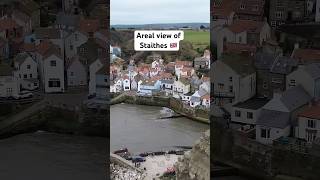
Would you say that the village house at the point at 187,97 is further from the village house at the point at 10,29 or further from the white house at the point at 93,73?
the village house at the point at 10,29

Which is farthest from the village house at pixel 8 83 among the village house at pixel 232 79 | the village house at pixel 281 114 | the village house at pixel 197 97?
the village house at pixel 281 114

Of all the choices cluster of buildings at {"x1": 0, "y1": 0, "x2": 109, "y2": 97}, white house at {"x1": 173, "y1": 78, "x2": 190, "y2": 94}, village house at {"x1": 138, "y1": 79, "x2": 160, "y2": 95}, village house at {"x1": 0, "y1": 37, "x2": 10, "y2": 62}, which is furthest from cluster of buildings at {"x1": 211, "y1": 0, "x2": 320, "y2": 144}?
village house at {"x1": 0, "y1": 37, "x2": 10, "y2": 62}

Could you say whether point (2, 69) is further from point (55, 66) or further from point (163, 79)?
point (163, 79)

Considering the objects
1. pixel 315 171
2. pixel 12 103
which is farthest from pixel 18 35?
pixel 315 171

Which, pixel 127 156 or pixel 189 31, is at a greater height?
pixel 189 31

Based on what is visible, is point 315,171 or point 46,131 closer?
point 315,171

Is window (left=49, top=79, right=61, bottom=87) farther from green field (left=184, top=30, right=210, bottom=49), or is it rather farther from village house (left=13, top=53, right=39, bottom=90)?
green field (left=184, top=30, right=210, bottom=49)
